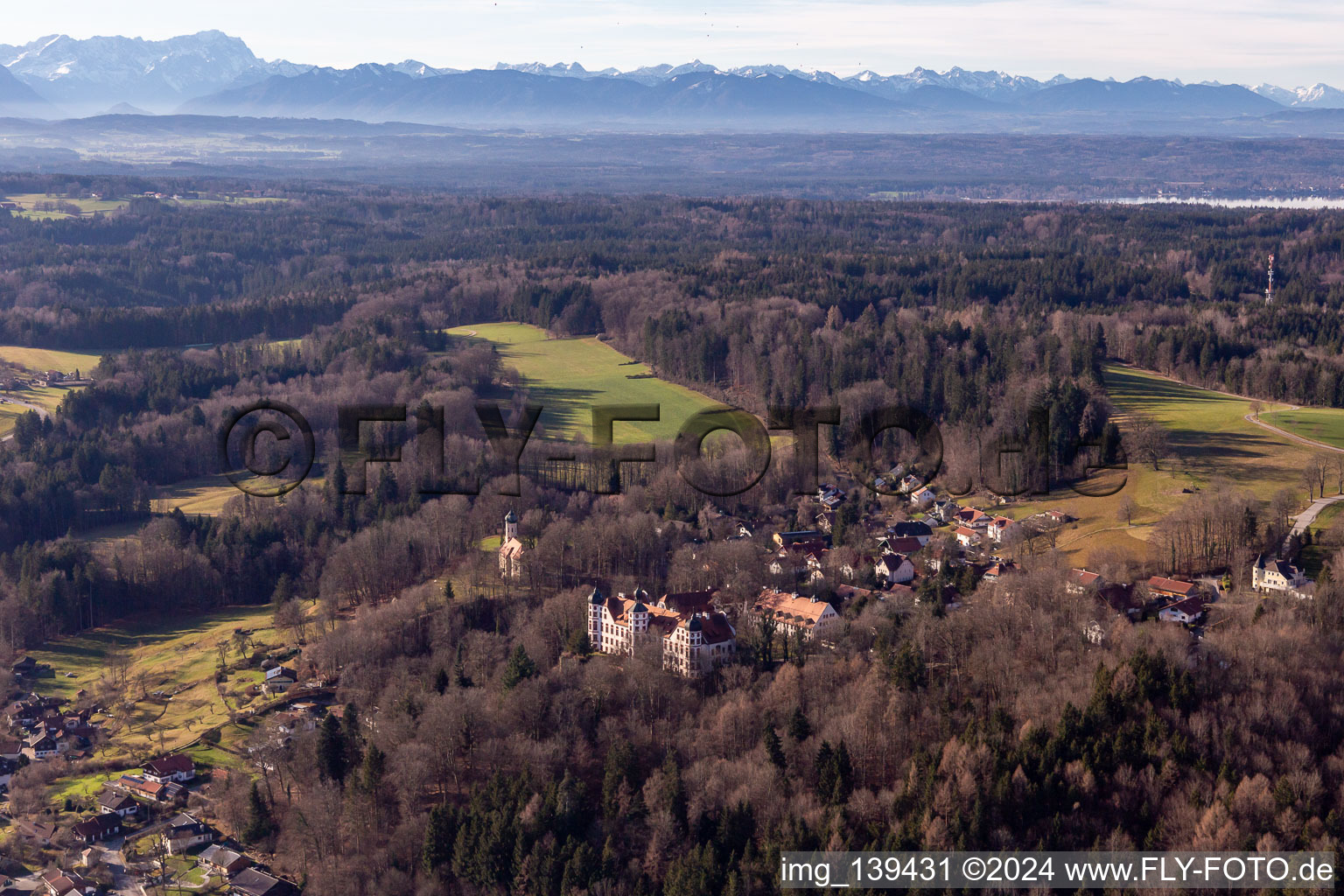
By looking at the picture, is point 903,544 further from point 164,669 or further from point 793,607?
point 164,669

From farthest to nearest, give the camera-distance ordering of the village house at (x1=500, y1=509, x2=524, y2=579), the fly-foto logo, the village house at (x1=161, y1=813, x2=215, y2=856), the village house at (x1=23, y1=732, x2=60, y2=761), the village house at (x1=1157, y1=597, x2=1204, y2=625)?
the fly-foto logo
the village house at (x1=500, y1=509, x2=524, y2=579)
the village house at (x1=23, y1=732, x2=60, y2=761)
the village house at (x1=1157, y1=597, x2=1204, y2=625)
the village house at (x1=161, y1=813, x2=215, y2=856)

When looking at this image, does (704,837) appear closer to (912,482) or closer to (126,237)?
(912,482)

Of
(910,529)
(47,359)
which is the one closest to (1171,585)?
(910,529)

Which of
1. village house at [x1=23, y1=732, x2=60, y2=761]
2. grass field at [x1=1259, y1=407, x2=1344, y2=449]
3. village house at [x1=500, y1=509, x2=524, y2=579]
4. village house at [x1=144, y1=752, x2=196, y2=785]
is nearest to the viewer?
village house at [x1=144, y1=752, x2=196, y2=785]

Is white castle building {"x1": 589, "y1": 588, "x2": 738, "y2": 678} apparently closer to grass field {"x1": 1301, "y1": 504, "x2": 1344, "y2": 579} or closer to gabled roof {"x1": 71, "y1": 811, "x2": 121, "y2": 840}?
gabled roof {"x1": 71, "y1": 811, "x2": 121, "y2": 840}

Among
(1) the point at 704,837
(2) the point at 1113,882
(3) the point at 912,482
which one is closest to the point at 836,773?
(1) the point at 704,837

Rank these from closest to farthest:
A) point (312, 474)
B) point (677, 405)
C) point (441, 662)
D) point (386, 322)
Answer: point (441, 662)
point (312, 474)
point (677, 405)
point (386, 322)

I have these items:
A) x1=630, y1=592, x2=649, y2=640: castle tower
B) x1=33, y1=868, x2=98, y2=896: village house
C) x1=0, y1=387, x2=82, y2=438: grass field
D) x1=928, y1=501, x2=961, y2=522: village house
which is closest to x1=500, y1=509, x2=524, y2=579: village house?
x1=630, y1=592, x2=649, y2=640: castle tower
